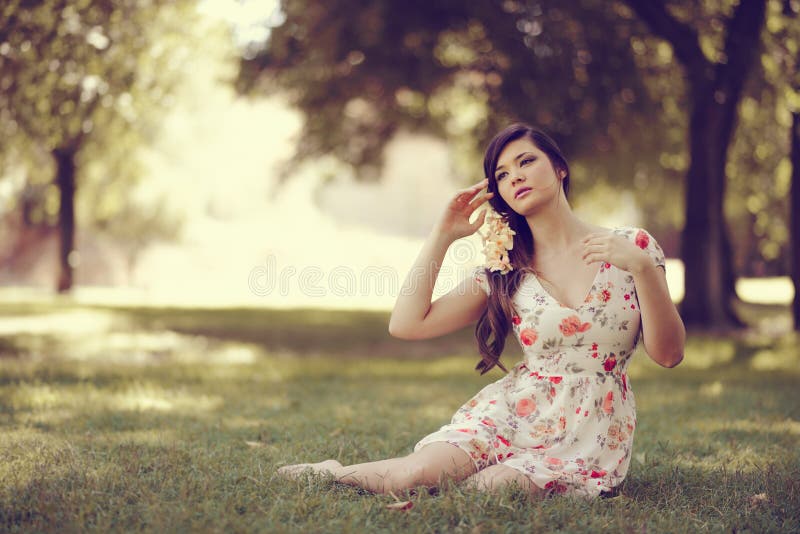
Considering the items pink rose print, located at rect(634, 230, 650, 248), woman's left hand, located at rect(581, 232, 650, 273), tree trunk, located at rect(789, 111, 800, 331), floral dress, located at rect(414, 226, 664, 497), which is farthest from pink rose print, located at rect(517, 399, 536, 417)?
tree trunk, located at rect(789, 111, 800, 331)

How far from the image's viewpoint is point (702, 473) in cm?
402

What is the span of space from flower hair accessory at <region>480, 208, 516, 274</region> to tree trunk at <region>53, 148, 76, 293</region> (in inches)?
654

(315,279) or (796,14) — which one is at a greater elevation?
(796,14)

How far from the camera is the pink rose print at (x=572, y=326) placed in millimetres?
3482

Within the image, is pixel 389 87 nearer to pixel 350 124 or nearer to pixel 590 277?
pixel 350 124

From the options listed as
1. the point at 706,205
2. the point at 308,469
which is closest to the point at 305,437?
the point at 308,469

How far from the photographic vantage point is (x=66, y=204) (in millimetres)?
20250

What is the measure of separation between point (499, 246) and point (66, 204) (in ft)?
62.6

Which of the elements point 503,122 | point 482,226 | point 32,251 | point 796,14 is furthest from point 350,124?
point 32,251

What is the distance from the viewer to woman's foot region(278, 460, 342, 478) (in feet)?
11.9

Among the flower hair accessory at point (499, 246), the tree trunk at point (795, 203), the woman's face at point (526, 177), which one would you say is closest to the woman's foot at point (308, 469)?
the flower hair accessory at point (499, 246)

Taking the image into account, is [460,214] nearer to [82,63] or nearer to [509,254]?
[509,254]

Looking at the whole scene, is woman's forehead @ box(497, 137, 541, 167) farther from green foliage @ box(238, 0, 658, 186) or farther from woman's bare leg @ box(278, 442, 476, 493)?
green foliage @ box(238, 0, 658, 186)

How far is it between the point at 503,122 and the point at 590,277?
10.4 metres
